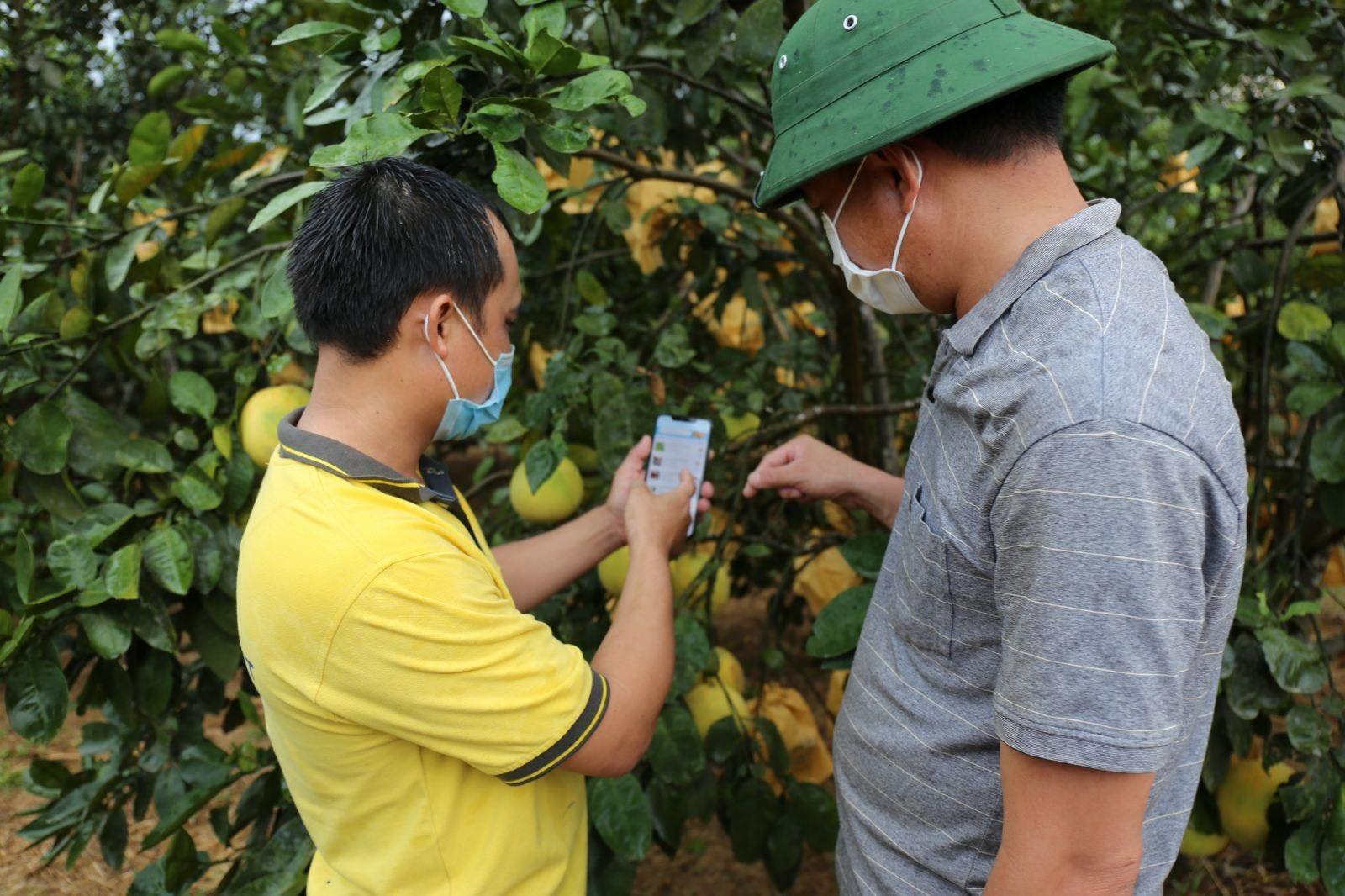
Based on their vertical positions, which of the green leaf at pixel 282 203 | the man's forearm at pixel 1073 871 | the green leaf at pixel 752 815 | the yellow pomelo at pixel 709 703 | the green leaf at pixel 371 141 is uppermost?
→ the green leaf at pixel 371 141

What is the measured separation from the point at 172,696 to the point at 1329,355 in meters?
2.05

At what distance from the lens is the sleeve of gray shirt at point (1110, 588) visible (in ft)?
2.38

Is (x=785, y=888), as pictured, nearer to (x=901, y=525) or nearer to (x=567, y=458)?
(x=567, y=458)

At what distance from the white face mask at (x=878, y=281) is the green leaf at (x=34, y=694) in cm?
127

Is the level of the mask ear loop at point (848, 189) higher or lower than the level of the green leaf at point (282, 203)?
higher

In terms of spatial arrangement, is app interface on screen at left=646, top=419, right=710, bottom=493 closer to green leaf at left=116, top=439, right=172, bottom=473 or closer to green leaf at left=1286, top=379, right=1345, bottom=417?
green leaf at left=116, top=439, right=172, bottom=473

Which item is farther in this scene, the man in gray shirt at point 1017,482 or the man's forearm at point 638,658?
the man's forearm at point 638,658

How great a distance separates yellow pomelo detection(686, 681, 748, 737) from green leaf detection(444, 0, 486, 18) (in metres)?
Result: 1.15

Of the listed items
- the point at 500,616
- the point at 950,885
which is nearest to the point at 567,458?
the point at 500,616

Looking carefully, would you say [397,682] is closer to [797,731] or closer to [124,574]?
A: [124,574]

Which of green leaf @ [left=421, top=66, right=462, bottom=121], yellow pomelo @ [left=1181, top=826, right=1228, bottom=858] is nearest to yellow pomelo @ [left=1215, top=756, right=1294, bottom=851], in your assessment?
yellow pomelo @ [left=1181, top=826, right=1228, bottom=858]

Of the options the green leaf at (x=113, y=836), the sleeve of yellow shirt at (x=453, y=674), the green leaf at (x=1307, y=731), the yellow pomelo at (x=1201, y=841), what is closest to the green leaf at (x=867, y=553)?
the sleeve of yellow shirt at (x=453, y=674)

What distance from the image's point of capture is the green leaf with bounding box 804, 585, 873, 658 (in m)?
1.40

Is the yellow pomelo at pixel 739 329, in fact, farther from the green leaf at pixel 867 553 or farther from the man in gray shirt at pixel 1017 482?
the man in gray shirt at pixel 1017 482
